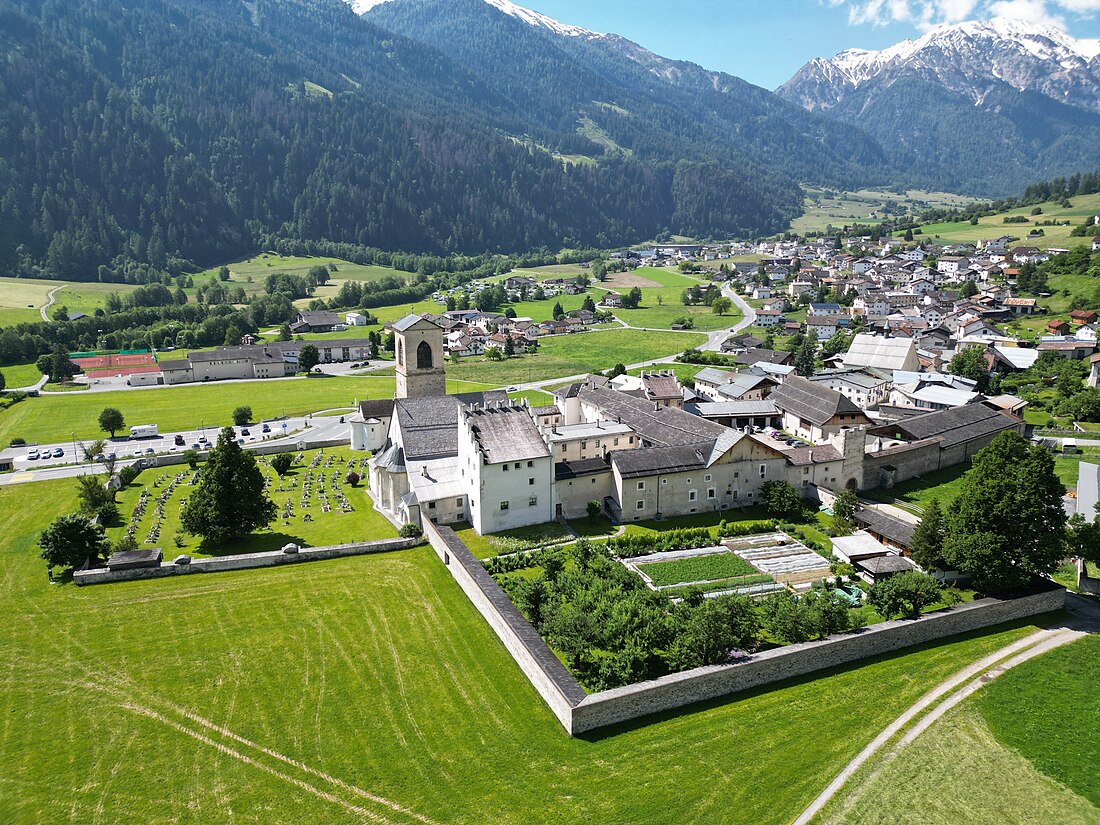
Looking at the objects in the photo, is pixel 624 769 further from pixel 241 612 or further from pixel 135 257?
Result: pixel 135 257

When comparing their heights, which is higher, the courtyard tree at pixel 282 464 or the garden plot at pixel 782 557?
the courtyard tree at pixel 282 464

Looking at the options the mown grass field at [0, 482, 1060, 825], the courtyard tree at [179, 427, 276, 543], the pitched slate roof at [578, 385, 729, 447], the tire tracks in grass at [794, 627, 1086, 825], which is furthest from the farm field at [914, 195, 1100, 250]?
the courtyard tree at [179, 427, 276, 543]

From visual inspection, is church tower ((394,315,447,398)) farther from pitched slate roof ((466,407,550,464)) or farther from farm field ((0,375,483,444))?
farm field ((0,375,483,444))

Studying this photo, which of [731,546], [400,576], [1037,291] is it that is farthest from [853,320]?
[400,576]

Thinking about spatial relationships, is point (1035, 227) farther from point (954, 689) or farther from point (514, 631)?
point (514, 631)

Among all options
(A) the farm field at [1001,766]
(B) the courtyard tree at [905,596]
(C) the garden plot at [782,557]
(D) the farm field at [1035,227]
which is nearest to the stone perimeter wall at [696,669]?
(B) the courtyard tree at [905,596]

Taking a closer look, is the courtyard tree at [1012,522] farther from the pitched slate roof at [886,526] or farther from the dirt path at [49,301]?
the dirt path at [49,301]
